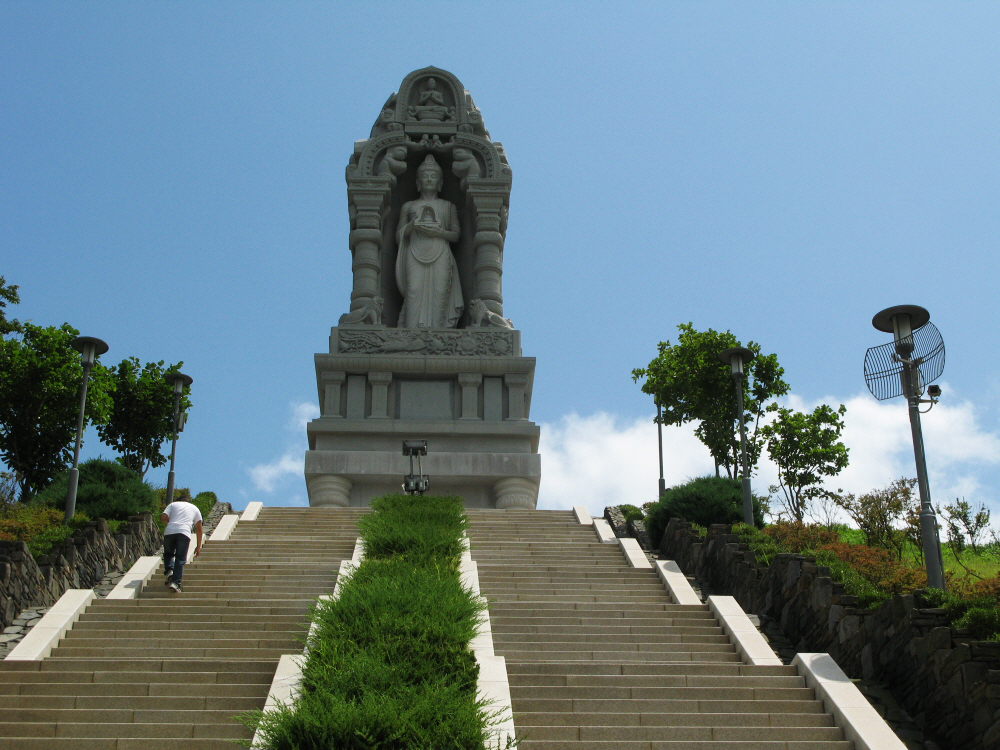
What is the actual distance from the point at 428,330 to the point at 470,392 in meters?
1.85

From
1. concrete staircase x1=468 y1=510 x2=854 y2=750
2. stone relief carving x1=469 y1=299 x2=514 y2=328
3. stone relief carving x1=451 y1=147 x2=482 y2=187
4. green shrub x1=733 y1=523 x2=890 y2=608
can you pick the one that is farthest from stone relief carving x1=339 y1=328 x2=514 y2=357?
concrete staircase x1=468 y1=510 x2=854 y2=750

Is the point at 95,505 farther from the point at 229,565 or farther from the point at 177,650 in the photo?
the point at 177,650

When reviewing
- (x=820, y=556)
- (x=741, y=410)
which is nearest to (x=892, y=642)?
(x=820, y=556)

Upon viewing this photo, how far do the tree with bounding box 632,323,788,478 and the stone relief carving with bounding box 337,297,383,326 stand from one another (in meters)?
8.28

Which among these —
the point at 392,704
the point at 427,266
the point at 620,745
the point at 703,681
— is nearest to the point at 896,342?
the point at 703,681

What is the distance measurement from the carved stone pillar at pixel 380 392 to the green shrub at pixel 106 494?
17.5 feet

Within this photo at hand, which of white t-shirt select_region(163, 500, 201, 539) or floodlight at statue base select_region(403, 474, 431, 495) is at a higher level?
floodlight at statue base select_region(403, 474, 431, 495)

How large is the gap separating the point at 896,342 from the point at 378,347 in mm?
13666

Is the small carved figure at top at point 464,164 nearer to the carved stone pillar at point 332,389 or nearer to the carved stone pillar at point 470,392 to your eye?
the carved stone pillar at point 470,392

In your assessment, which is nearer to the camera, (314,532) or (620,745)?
→ (620,745)

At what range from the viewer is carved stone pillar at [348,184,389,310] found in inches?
979

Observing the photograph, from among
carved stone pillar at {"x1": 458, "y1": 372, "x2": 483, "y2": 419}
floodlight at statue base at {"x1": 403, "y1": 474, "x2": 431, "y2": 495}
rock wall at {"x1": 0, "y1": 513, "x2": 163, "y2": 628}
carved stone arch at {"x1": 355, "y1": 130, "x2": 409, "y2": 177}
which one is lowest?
rock wall at {"x1": 0, "y1": 513, "x2": 163, "y2": 628}

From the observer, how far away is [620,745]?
829cm

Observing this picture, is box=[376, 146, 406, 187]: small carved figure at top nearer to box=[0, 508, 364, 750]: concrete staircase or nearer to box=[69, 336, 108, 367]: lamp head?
box=[69, 336, 108, 367]: lamp head
